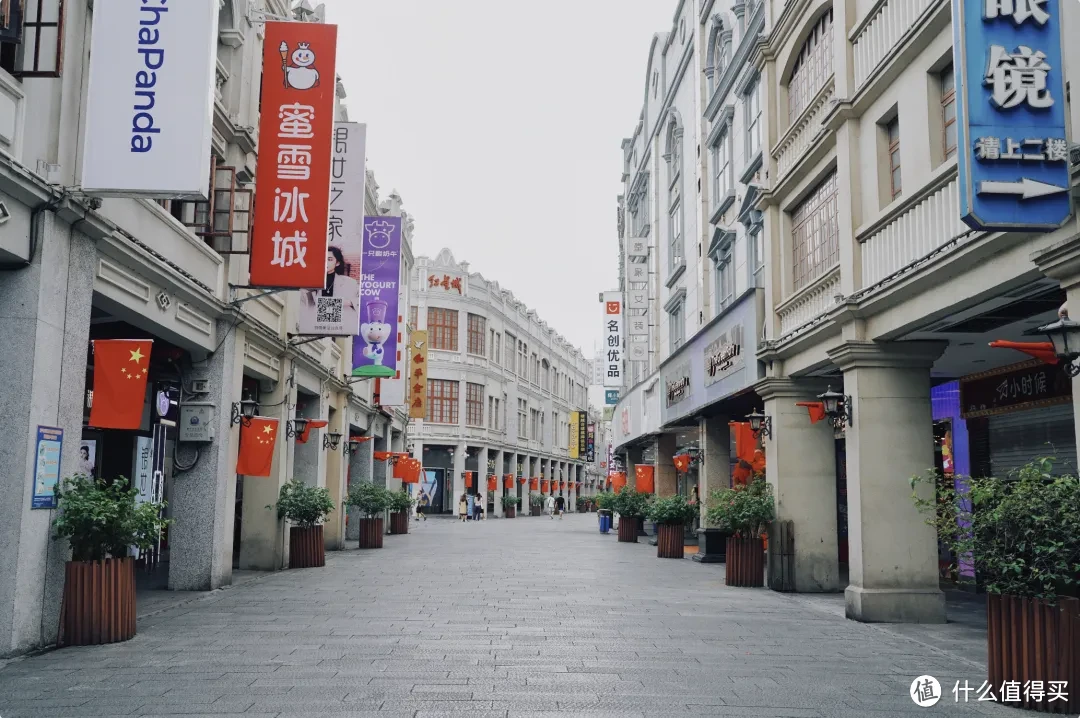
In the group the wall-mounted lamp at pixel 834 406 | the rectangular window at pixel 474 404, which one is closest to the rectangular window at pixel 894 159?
the wall-mounted lamp at pixel 834 406

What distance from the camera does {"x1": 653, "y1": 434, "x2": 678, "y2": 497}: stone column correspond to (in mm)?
29703

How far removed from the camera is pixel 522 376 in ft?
227

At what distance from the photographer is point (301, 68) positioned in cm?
1458

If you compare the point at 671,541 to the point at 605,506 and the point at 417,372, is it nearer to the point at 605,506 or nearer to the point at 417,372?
the point at 605,506

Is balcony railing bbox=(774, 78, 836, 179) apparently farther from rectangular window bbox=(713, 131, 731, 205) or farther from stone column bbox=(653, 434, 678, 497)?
stone column bbox=(653, 434, 678, 497)

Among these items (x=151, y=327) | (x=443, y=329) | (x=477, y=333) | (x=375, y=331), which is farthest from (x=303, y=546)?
(x=477, y=333)

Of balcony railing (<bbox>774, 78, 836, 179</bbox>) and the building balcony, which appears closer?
the building balcony

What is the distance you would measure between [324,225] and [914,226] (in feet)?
27.4

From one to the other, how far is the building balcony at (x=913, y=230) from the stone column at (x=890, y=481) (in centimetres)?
109

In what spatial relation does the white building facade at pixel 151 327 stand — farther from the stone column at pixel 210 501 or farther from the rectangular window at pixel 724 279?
the rectangular window at pixel 724 279

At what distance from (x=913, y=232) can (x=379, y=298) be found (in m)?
15.6

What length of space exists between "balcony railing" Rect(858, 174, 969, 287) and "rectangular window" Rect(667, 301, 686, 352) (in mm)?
15229

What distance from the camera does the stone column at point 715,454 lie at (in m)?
21.3

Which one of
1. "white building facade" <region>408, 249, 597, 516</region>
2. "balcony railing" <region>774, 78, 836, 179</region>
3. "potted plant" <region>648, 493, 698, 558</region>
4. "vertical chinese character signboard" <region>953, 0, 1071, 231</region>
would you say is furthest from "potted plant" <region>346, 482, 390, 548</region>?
"white building facade" <region>408, 249, 597, 516</region>
